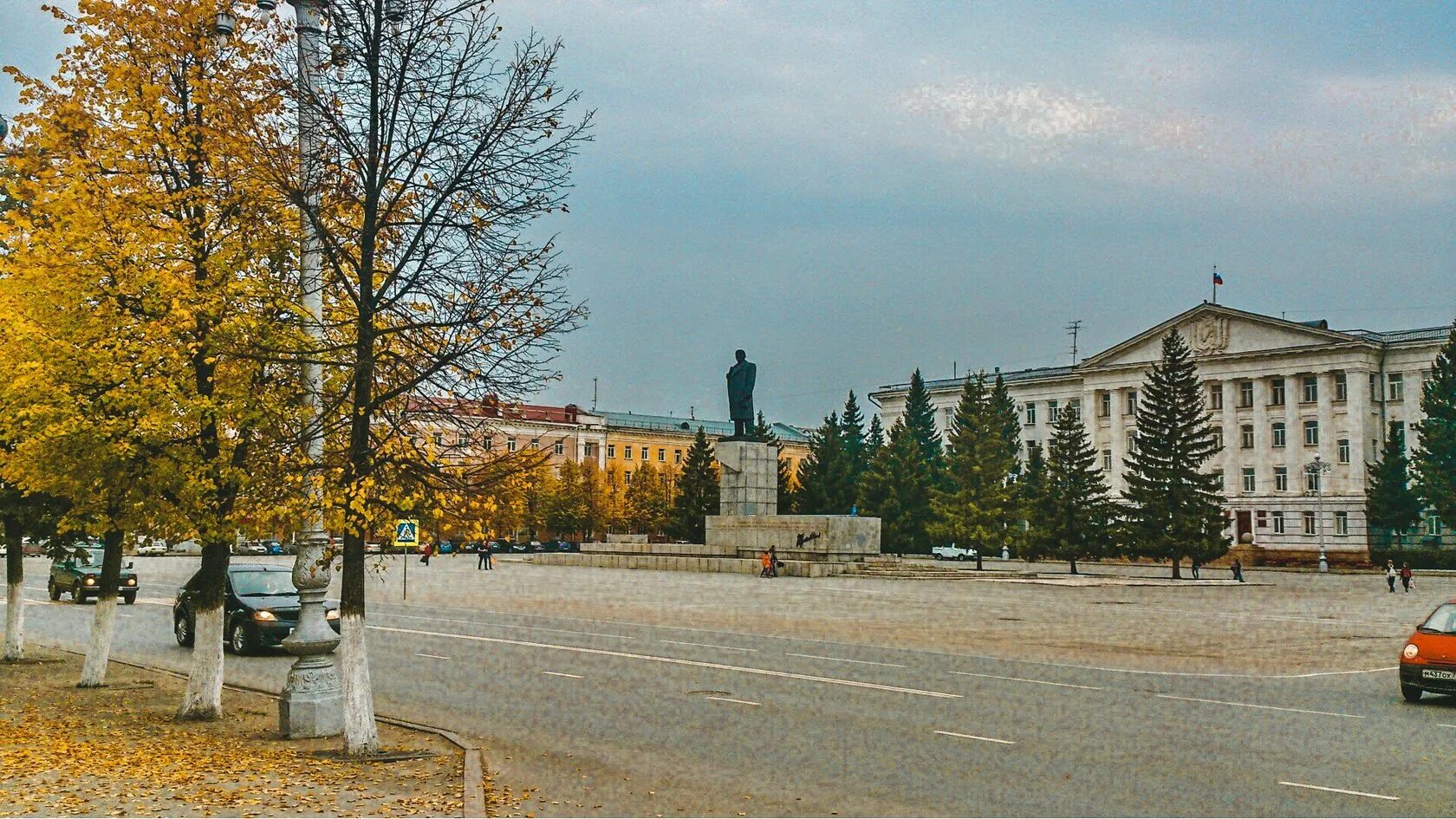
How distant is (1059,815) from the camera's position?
345 inches

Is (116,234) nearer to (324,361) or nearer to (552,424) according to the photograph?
(324,361)

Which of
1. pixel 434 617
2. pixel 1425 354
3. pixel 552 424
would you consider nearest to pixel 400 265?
pixel 434 617

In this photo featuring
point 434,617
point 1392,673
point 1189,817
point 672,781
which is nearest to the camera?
point 1189,817

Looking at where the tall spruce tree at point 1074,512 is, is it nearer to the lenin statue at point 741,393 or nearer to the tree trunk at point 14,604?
the lenin statue at point 741,393

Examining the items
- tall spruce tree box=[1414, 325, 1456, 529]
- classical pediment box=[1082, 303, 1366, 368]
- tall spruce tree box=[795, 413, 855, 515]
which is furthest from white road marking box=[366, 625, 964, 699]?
classical pediment box=[1082, 303, 1366, 368]

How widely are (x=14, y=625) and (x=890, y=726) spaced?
45.5ft

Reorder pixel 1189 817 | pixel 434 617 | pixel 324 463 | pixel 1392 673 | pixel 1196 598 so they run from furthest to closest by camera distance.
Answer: pixel 1196 598 < pixel 434 617 < pixel 1392 673 < pixel 324 463 < pixel 1189 817

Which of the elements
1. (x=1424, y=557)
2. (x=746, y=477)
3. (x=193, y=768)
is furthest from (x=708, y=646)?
(x=1424, y=557)

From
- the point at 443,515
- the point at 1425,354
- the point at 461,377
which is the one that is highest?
the point at 1425,354

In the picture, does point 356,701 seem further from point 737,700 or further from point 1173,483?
point 1173,483

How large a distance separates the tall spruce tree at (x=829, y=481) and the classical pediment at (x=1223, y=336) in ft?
93.7

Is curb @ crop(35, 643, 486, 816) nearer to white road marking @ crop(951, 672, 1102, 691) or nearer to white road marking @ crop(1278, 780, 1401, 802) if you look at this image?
white road marking @ crop(1278, 780, 1401, 802)

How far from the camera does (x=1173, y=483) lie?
63.7m

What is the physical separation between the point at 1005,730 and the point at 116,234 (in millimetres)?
10591
